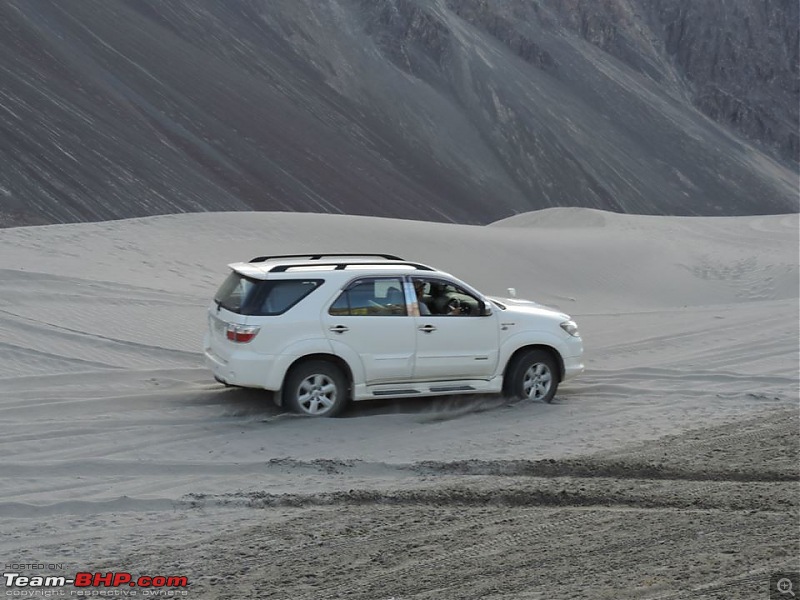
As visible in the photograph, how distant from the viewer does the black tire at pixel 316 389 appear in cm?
1023

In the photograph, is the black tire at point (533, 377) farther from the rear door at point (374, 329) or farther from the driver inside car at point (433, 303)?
the rear door at point (374, 329)

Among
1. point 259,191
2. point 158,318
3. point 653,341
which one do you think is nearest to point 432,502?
point 158,318

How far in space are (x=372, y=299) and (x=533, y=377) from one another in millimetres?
2071

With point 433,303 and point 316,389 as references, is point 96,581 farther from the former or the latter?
point 433,303

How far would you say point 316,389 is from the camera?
→ 10.4 metres

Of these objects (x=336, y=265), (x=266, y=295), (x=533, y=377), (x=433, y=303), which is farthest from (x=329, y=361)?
(x=533, y=377)

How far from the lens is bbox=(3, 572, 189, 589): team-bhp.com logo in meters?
6.18

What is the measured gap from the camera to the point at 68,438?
9.22 metres

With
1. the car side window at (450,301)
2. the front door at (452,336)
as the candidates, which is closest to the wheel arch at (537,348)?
the front door at (452,336)

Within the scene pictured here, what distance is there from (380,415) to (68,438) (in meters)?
3.07

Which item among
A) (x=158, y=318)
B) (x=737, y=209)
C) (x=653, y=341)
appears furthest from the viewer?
(x=737, y=209)

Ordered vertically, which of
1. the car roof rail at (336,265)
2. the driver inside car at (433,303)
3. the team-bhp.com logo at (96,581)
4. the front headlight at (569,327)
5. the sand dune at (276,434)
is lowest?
the team-bhp.com logo at (96,581)

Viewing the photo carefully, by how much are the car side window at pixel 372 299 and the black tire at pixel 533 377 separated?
1.47 metres

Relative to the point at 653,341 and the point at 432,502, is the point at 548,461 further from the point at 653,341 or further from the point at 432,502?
the point at 653,341
